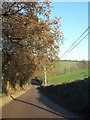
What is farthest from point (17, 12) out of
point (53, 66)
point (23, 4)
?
point (53, 66)

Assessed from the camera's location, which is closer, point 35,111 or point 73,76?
point 35,111

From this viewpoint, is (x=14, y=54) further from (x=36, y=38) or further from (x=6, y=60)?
(x=36, y=38)

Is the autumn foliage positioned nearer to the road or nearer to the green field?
the road

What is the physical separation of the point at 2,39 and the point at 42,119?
38.5 feet

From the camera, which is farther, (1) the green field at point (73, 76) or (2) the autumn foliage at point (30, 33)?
(1) the green field at point (73, 76)

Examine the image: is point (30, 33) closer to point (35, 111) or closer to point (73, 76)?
point (35, 111)

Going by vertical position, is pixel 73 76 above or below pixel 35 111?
above

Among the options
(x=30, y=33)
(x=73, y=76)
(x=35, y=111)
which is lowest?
(x=35, y=111)

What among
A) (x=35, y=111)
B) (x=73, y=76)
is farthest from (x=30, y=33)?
(x=73, y=76)

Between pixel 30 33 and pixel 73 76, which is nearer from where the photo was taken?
pixel 30 33

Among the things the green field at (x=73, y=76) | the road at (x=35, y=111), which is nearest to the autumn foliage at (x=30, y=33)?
the road at (x=35, y=111)

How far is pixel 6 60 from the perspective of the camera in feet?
110

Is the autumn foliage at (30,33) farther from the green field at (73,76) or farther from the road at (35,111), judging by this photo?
the green field at (73,76)

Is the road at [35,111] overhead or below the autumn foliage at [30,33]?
below
